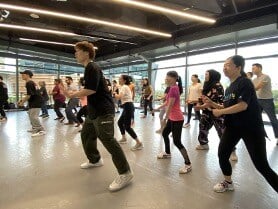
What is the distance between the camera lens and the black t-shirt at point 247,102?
2.17 meters

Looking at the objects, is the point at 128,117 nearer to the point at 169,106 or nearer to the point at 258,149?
the point at 169,106

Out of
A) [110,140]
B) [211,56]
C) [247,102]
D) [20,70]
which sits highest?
[211,56]

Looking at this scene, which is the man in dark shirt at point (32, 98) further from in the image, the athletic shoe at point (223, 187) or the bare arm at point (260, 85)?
the bare arm at point (260, 85)

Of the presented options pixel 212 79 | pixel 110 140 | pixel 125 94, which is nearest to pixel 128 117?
pixel 125 94

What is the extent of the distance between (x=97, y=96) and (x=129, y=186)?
103cm

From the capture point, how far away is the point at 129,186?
2781mm

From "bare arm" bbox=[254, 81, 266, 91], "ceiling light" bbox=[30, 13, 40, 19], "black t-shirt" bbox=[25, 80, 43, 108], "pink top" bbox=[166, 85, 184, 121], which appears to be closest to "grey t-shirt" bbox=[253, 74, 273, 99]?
"bare arm" bbox=[254, 81, 266, 91]

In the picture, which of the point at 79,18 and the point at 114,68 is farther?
the point at 114,68

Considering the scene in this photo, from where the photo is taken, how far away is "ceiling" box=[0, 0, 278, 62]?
6.61 m

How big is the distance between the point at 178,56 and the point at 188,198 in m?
9.72

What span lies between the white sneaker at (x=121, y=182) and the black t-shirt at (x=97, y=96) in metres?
0.70

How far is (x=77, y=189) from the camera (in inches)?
106

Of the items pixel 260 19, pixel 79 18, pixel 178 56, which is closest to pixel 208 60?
pixel 178 56

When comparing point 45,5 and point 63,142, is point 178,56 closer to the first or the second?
point 45,5
